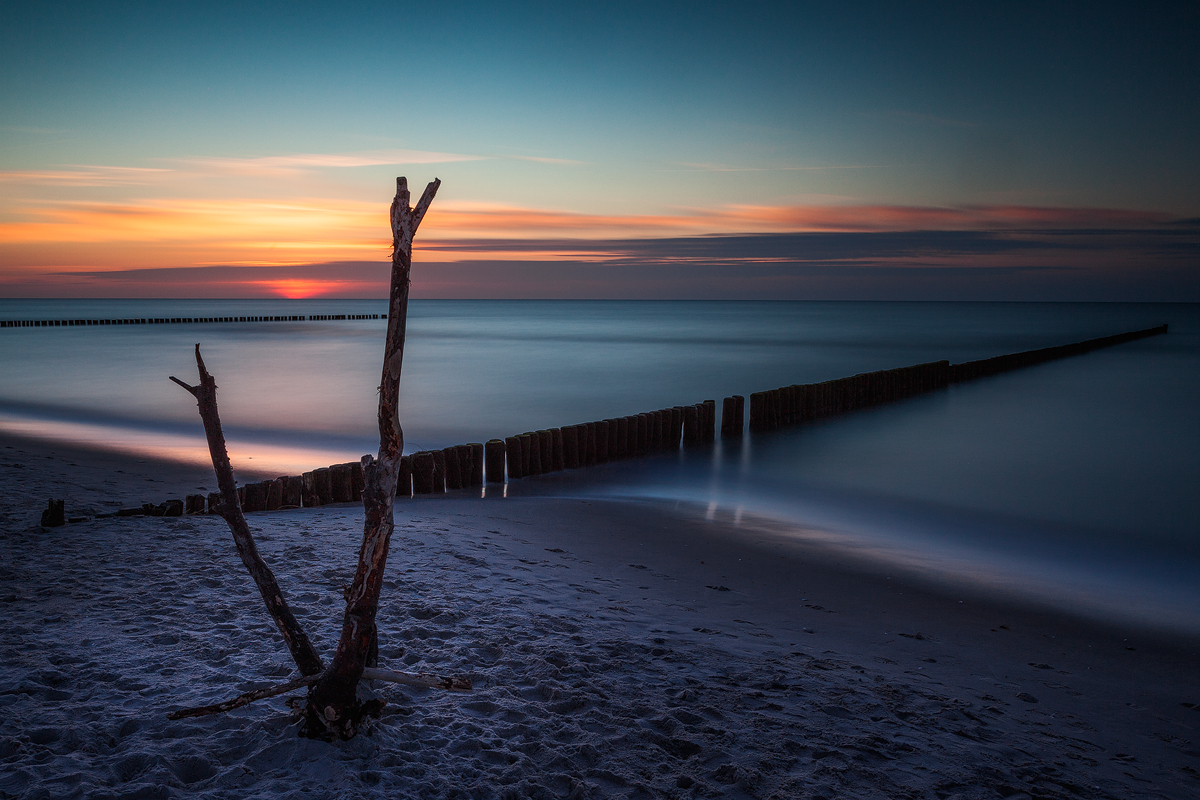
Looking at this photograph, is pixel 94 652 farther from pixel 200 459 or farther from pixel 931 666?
pixel 200 459

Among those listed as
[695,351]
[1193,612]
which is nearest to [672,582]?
[1193,612]

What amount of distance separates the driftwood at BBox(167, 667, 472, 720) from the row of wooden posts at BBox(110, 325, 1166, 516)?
5.91ft

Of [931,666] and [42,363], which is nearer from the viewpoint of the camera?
[931,666]

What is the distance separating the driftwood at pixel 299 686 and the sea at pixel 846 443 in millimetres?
4869

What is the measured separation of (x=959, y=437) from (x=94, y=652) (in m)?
15.4

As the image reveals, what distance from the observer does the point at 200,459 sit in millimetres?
11766

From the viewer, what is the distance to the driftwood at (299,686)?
3477mm

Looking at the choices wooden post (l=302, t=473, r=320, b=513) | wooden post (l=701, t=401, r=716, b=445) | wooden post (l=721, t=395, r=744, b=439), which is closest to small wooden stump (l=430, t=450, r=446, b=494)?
wooden post (l=302, t=473, r=320, b=513)

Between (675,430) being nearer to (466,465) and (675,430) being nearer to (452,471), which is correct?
(466,465)

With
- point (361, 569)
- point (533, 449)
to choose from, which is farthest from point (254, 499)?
point (361, 569)

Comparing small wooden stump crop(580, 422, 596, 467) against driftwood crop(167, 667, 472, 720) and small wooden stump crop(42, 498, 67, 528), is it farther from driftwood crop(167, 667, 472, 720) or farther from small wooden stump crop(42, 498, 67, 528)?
driftwood crop(167, 667, 472, 720)

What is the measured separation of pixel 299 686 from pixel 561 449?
7.56 meters

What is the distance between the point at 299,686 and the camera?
3465 millimetres

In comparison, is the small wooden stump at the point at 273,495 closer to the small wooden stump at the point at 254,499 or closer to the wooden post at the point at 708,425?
the small wooden stump at the point at 254,499
